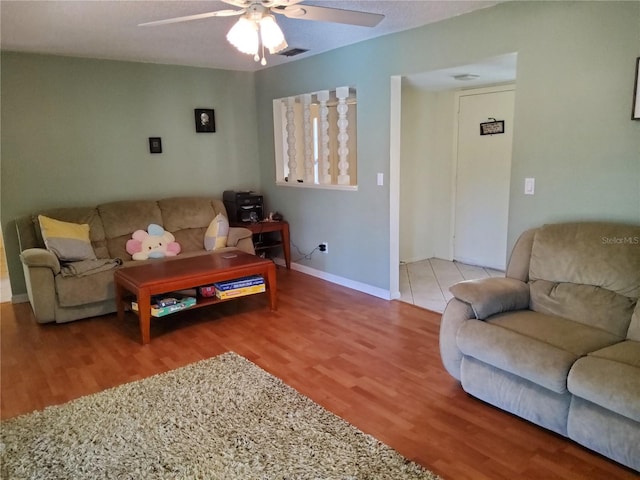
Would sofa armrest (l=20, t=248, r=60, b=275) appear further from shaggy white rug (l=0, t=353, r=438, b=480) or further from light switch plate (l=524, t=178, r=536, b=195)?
light switch plate (l=524, t=178, r=536, b=195)

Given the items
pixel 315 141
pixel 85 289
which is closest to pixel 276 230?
pixel 315 141

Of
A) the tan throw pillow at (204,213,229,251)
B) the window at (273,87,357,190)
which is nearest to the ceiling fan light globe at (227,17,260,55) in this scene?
the window at (273,87,357,190)

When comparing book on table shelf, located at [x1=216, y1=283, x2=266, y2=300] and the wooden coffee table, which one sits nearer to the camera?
the wooden coffee table

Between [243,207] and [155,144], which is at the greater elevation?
[155,144]

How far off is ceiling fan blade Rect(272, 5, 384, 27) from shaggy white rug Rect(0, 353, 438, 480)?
204 centimetres

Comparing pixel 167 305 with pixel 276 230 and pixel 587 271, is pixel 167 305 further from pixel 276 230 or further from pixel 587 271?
pixel 587 271

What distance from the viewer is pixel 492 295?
258 cm

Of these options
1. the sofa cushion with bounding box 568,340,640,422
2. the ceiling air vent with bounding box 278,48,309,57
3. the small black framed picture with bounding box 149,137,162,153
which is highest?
the ceiling air vent with bounding box 278,48,309,57

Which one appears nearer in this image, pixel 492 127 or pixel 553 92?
pixel 553 92

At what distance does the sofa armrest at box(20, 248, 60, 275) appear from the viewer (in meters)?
3.59

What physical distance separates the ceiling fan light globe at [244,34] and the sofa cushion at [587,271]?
1.99 m

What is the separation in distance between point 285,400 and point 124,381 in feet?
3.43

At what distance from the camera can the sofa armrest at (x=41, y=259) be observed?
3.59 meters

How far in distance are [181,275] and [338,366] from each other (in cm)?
138
